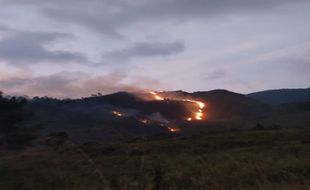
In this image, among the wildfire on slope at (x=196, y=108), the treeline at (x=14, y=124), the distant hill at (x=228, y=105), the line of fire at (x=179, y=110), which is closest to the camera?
the treeline at (x=14, y=124)

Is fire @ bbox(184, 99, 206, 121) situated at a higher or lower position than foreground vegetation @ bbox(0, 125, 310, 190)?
higher

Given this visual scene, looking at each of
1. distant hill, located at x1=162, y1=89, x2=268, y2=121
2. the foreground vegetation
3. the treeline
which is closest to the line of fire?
distant hill, located at x1=162, y1=89, x2=268, y2=121

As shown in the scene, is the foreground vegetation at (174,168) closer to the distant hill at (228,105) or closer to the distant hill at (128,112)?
the distant hill at (128,112)

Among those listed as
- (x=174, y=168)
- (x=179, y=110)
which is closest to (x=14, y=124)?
(x=174, y=168)

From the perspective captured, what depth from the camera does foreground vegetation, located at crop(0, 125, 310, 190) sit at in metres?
11.9

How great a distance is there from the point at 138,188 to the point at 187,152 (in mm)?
20512

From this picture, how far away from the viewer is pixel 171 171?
1775cm

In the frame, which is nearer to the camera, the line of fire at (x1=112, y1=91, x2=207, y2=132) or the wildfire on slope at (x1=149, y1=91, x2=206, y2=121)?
the line of fire at (x1=112, y1=91, x2=207, y2=132)

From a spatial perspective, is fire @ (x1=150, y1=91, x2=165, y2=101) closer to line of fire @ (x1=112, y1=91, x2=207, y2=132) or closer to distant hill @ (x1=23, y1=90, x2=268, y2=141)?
line of fire @ (x1=112, y1=91, x2=207, y2=132)

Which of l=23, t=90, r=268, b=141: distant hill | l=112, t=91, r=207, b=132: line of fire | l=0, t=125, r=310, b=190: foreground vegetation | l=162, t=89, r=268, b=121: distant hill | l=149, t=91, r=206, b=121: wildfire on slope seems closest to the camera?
l=0, t=125, r=310, b=190: foreground vegetation

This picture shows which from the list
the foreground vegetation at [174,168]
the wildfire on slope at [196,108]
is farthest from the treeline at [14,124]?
the wildfire on slope at [196,108]

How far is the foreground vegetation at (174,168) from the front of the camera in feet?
39.1

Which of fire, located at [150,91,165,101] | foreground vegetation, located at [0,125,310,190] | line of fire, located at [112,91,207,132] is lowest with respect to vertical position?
foreground vegetation, located at [0,125,310,190]

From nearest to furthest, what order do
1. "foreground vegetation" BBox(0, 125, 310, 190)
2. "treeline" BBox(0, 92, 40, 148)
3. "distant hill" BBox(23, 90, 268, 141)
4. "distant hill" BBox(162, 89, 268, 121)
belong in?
"foreground vegetation" BBox(0, 125, 310, 190) < "treeline" BBox(0, 92, 40, 148) < "distant hill" BBox(23, 90, 268, 141) < "distant hill" BBox(162, 89, 268, 121)
